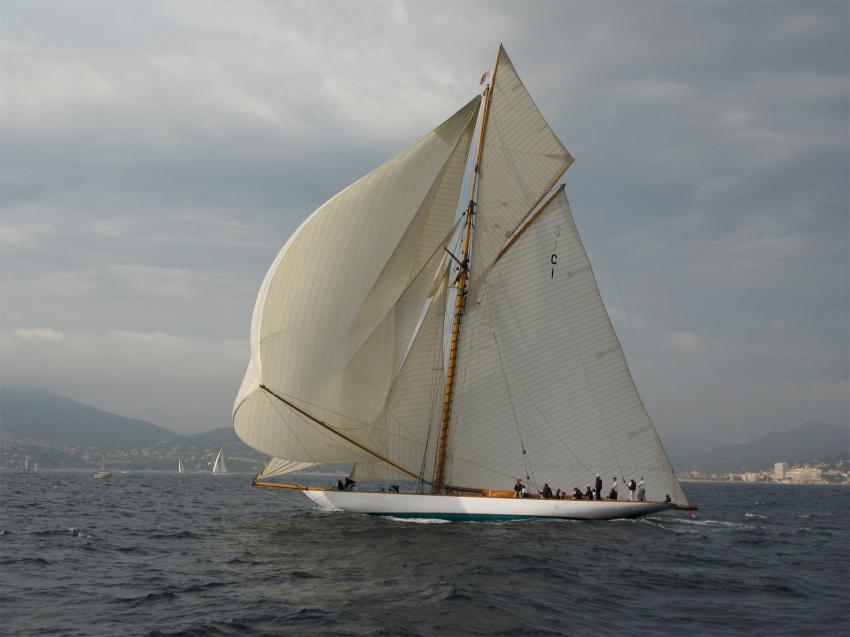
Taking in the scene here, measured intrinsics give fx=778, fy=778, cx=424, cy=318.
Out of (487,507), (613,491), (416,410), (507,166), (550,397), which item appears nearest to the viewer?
(487,507)

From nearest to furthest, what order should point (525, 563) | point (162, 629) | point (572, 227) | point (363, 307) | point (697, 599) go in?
1. point (162, 629)
2. point (697, 599)
3. point (525, 563)
4. point (363, 307)
5. point (572, 227)

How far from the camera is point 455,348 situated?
38219 millimetres

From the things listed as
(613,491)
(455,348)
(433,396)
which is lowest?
(613,491)

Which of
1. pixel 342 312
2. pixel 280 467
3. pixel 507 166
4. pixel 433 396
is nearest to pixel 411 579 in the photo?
pixel 342 312

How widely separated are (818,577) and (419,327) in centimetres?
1947

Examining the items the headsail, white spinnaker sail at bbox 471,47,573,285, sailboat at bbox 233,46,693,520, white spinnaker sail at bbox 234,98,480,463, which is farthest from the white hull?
white spinnaker sail at bbox 471,47,573,285

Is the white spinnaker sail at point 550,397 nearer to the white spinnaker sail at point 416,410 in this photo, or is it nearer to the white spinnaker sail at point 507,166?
the white spinnaker sail at point 416,410

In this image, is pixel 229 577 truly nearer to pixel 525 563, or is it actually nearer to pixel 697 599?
pixel 525 563

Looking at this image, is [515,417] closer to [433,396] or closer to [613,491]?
[433,396]

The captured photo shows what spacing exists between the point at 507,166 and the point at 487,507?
16863 mm

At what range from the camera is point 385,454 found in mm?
36750

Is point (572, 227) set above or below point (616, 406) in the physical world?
above

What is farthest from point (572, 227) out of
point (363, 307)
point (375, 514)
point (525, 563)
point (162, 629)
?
point (162, 629)

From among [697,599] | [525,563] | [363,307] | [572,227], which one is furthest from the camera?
[572,227]
